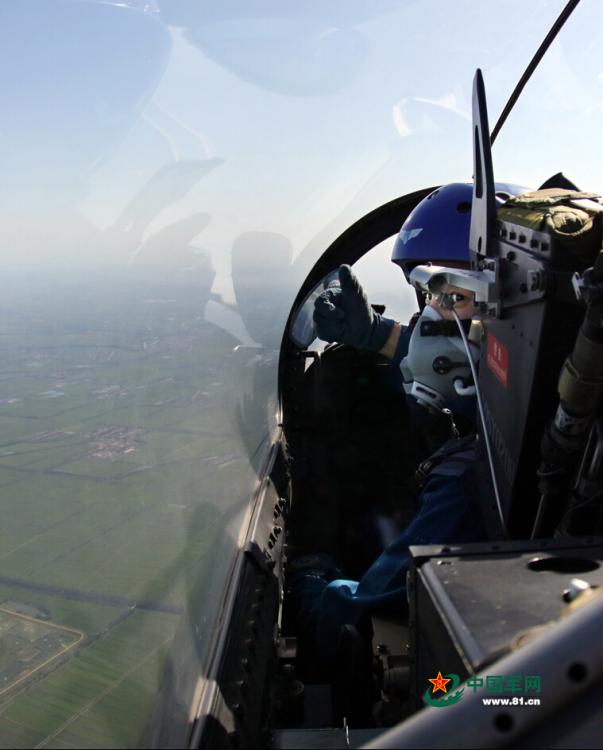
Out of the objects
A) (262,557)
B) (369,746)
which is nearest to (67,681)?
(369,746)

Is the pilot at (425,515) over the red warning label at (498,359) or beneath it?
beneath

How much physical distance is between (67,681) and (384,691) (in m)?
0.79

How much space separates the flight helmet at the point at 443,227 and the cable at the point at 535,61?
0.27m

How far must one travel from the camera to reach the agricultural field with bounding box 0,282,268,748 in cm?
100

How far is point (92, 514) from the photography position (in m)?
1.15

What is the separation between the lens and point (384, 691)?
146cm

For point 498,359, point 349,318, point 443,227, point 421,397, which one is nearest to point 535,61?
point 443,227

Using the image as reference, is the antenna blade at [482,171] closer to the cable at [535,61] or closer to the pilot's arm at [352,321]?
the cable at [535,61]

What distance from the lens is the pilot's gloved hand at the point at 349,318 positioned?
2992mm

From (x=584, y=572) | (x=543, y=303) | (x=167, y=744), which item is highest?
(x=543, y=303)

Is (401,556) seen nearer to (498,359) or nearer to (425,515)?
(425,515)

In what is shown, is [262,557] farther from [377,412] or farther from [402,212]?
[402,212]

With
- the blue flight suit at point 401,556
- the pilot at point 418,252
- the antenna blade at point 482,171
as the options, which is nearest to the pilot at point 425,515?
the blue flight suit at point 401,556

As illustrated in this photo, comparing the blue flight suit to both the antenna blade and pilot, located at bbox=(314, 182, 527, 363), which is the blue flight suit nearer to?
pilot, located at bbox=(314, 182, 527, 363)
